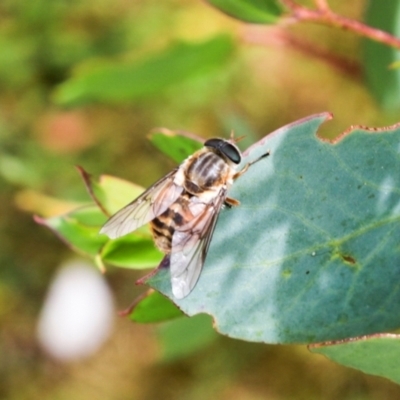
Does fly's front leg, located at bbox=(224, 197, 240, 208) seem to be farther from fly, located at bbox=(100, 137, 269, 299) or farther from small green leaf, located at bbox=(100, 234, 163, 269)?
small green leaf, located at bbox=(100, 234, 163, 269)

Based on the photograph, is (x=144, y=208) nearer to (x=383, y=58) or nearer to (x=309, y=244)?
(x=309, y=244)

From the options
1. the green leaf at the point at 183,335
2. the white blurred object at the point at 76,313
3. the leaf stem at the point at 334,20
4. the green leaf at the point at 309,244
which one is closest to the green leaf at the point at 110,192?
the green leaf at the point at 309,244

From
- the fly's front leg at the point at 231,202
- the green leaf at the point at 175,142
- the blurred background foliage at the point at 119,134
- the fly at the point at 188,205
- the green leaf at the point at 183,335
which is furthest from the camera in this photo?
the blurred background foliage at the point at 119,134

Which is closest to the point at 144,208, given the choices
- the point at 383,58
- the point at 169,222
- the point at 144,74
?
the point at 169,222

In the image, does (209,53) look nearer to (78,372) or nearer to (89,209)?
(89,209)

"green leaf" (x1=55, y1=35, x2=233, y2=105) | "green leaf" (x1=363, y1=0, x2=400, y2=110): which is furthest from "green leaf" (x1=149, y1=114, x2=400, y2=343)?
"green leaf" (x1=55, y1=35, x2=233, y2=105)

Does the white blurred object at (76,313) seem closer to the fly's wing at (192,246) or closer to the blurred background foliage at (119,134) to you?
the blurred background foliage at (119,134)

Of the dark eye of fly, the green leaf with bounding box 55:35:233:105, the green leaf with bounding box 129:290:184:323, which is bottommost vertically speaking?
the green leaf with bounding box 55:35:233:105
